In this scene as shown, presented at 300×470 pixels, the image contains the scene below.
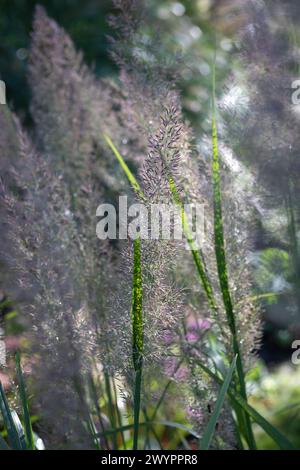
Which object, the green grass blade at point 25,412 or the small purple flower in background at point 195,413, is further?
the small purple flower in background at point 195,413

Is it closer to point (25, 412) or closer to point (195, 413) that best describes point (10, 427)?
point (25, 412)

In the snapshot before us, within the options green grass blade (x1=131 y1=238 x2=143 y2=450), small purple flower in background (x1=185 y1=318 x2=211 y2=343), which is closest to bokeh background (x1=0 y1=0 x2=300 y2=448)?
small purple flower in background (x1=185 y1=318 x2=211 y2=343)

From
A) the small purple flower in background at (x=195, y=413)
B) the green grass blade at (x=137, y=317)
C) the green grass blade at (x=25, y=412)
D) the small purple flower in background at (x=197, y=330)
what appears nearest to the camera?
the green grass blade at (x=137, y=317)

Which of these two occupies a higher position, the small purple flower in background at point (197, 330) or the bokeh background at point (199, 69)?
the bokeh background at point (199, 69)

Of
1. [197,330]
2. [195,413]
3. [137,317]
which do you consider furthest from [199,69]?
[137,317]

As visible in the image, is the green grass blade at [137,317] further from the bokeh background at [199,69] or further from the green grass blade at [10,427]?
the bokeh background at [199,69]

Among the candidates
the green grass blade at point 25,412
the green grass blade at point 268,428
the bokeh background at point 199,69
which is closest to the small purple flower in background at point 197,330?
the bokeh background at point 199,69

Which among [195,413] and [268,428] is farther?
[195,413]

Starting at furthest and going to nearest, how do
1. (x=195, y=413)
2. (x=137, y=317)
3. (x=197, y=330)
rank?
(x=197, y=330) → (x=195, y=413) → (x=137, y=317)

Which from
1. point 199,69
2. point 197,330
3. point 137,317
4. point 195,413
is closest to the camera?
point 137,317

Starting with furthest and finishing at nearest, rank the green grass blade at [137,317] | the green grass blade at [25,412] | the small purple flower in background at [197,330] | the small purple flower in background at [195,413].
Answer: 1. the small purple flower in background at [197,330]
2. the small purple flower in background at [195,413]
3. the green grass blade at [25,412]
4. the green grass blade at [137,317]

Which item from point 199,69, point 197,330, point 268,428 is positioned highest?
point 199,69

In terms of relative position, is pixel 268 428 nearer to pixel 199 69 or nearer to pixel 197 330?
pixel 197 330

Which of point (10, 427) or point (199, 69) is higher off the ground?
point (199, 69)
